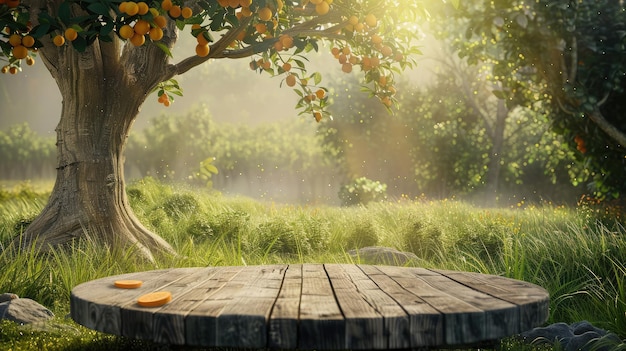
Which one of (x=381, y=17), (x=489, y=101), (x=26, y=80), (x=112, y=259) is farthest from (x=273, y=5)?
(x=26, y=80)

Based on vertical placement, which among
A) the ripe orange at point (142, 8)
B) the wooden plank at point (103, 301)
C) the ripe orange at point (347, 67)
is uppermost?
the ripe orange at point (142, 8)

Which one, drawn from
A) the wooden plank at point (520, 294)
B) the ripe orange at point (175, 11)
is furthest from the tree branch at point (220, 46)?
the wooden plank at point (520, 294)

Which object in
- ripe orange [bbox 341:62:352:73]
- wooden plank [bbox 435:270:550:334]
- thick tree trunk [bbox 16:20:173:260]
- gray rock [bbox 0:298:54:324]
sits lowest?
gray rock [bbox 0:298:54:324]

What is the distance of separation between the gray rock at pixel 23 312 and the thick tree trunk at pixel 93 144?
4.96 feet

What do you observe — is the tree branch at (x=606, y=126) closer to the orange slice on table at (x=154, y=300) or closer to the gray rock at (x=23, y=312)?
the gray rock at (x=23, y=312)

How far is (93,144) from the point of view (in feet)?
17.4

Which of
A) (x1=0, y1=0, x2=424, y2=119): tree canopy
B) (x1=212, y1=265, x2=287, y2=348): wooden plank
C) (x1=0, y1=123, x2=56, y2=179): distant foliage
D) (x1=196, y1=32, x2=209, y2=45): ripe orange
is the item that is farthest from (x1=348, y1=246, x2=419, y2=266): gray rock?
(x1=0, y1=123, x2=56, y2=179): distant foliage

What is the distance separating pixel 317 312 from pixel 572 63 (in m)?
6.18

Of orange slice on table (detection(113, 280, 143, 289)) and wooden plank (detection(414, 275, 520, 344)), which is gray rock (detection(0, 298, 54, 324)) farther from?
wooden plank (detection(414, 275, 520, 344))

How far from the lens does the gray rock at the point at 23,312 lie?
3.44 meters

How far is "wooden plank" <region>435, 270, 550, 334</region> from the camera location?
216cm

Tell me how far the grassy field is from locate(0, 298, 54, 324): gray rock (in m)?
0.11

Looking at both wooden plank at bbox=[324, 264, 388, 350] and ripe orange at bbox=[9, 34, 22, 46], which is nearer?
wooden plank at bbox=[324, 264, 388, 350]

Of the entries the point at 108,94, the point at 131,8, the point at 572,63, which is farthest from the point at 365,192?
the point at 131,8
